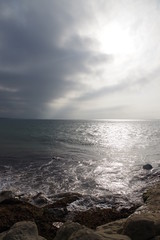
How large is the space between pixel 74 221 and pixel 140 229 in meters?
5.82

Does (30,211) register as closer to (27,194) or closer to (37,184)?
(27,194)

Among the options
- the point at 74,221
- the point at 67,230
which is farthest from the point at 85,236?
the point at 74,221

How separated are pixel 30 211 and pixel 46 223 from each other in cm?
197

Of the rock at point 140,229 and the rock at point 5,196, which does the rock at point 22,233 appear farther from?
the rock at point 5,196

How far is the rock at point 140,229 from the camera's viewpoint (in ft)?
25.1

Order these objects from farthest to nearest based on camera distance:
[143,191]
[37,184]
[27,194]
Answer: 1. [37,184]
2. [143,191]
3. [27,194]

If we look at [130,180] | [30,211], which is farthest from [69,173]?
[30,211]

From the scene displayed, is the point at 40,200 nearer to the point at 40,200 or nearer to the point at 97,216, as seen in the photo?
the point at 40,200

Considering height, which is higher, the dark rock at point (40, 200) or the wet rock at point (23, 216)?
the wet rock at point (23, 216)

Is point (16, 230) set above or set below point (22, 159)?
above

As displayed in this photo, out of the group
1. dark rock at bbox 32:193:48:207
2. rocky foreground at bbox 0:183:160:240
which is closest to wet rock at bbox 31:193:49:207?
dark rock at bbox 32:193:48:207

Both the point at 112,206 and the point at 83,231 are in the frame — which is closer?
the point at 83,231

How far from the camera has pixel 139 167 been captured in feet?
92.0

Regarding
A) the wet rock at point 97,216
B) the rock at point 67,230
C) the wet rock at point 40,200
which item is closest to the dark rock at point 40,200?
the wet rock at point 40,200
